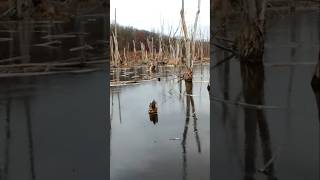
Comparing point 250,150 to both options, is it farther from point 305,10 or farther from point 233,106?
point 305,10

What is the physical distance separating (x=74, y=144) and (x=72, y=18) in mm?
8533

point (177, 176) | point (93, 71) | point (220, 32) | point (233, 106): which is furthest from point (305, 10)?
point (177, 176)

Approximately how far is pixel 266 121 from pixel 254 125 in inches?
4.9

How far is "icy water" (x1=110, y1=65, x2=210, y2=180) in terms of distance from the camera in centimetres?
258

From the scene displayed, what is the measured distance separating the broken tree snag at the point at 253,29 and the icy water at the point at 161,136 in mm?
941

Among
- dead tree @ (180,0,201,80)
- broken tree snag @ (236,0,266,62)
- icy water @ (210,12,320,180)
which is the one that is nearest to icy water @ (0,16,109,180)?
icy water @ (210,12,320,180)

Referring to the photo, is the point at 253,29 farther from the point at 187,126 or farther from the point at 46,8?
the point at 46,8

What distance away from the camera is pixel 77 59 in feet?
21.4

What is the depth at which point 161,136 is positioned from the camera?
336 cm

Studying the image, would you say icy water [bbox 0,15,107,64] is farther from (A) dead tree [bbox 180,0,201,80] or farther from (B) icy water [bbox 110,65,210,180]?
(B) icy water [bbox 110,65,210,180]

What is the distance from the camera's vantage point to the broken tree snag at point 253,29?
20.0 ft

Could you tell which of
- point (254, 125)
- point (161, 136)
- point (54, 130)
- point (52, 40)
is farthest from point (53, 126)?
point (52, 40)

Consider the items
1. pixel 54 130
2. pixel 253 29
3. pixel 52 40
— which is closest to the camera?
pixel 54 130

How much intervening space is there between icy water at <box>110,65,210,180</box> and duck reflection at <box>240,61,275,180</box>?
0.22m
